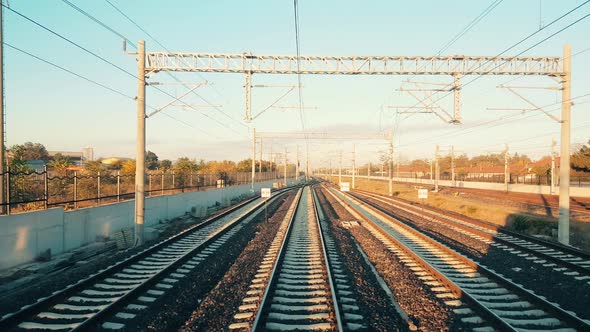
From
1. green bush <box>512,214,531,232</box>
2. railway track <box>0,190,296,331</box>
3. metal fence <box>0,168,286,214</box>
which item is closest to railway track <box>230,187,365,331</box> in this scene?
railway track <box>0,190,296,331</box>

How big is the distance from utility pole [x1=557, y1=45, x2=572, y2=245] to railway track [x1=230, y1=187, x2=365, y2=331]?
9126 mm

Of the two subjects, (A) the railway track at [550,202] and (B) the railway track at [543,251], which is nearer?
(B) the railway track at [543,251]

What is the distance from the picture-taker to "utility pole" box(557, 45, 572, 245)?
16312mm

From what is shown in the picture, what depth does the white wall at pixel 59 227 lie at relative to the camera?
1194 cm

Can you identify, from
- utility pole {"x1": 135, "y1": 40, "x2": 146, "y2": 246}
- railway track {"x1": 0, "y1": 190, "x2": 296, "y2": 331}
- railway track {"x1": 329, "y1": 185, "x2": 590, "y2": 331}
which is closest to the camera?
railway track {"x1": 0, "y1": 190, "x2": 296, "y2": 331}

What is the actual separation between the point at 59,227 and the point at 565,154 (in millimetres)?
18675

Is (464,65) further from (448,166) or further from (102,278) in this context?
(448,166)

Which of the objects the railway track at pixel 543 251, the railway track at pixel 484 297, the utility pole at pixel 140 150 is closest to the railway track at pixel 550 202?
the railway track at pixel 543 251

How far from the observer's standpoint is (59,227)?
14.4m

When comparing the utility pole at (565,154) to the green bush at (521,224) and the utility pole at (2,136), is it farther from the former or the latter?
the utility pole at (2,136)

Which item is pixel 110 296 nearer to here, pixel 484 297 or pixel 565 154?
pixel 484 297

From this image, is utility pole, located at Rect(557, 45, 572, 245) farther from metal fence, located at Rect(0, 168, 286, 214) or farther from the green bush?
metal fence, located at Rect(0, 168, 286, 214)

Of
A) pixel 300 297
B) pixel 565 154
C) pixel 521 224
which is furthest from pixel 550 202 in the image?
pixel 300 297

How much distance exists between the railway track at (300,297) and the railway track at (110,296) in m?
1.98
